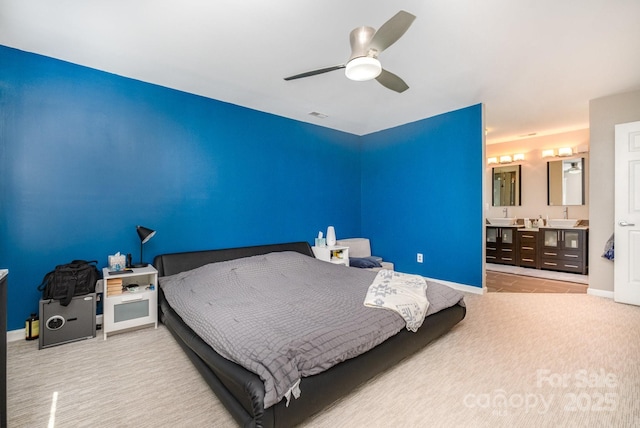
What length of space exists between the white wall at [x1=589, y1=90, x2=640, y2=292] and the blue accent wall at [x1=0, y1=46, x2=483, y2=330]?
4.76ft

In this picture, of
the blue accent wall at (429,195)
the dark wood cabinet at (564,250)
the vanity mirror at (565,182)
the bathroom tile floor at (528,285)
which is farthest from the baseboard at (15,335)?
the vanity mirror at (565,182)

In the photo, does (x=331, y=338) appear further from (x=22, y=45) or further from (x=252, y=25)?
(x=22, y=45)

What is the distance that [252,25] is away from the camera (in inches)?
87.5

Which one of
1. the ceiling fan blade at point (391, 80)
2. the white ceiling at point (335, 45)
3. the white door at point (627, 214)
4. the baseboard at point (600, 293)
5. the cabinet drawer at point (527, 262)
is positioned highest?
the white ceiling at point (335, 45)

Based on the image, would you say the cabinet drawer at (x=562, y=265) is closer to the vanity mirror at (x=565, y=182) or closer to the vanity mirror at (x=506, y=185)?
the vanity mirror at (x=565, y=182)

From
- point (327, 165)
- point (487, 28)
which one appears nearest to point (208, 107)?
point (327, 165)

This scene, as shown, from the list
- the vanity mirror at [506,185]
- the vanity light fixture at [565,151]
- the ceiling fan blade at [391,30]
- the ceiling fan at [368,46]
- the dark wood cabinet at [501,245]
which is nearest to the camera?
the ceiling fan blade at [391,30]

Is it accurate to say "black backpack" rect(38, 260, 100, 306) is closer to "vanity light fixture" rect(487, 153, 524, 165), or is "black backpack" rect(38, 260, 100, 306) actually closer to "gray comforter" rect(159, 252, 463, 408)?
"gray comforter" rect(159, 252, 463, 408)

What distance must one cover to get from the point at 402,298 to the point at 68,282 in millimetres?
2779

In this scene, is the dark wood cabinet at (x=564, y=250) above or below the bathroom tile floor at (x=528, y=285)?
above

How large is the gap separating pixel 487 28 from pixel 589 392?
8.63 feet

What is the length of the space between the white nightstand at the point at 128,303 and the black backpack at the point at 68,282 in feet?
0.39

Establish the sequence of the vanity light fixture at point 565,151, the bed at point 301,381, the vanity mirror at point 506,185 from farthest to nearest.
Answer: the vanity mirror at point 506,185, the vanity light fixture at point 565,151, the bed at point 301,381

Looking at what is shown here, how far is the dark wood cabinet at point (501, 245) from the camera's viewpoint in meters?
5.66
